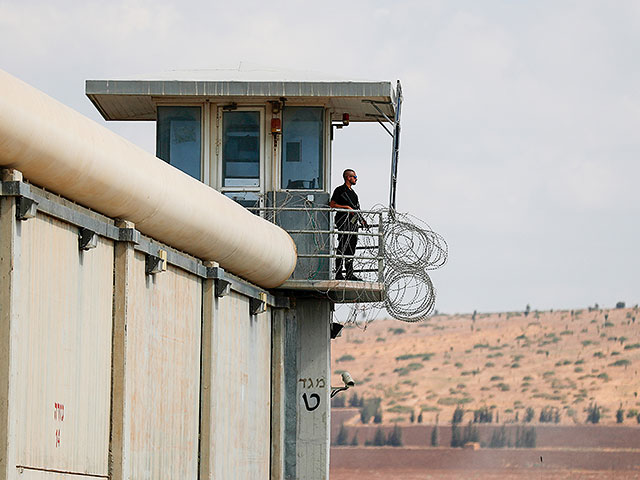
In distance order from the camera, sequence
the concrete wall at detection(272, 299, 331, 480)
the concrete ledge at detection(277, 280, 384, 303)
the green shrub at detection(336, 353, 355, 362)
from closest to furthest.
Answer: the concrete ledge at detection(277, 280, 384, 303)
the concrete wall at detection(272, 299, 331, 480)
the green shrub at detection(336, 353, 355, 362)

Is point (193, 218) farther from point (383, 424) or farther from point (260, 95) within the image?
point (383, 424)

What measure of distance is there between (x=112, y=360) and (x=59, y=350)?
136 cm

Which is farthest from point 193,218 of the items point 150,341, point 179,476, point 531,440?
point 531,440

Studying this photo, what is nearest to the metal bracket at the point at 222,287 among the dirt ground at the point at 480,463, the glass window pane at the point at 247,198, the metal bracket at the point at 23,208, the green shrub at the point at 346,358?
the glass window pane at the point at 247,198

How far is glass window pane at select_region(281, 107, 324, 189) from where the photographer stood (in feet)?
67.5

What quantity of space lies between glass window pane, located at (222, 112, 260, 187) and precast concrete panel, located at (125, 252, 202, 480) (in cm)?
440

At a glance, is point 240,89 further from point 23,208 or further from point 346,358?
point 346,358

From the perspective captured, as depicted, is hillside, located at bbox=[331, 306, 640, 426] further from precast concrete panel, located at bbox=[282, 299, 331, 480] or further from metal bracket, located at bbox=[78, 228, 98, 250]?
metal bracket, located at bbox=[78, 228, 98, 250]

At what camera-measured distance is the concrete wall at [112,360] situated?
1122 cm

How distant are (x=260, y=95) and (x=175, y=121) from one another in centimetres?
127

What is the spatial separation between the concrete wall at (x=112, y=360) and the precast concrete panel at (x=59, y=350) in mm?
15

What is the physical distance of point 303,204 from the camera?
67.3 ft

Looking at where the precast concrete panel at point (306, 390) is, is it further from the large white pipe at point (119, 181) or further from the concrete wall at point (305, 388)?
the large white pipe at point (119, 181)

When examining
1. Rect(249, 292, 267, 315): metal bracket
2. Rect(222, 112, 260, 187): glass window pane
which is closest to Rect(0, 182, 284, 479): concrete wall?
Rect(249, 292, 267, 315): metal bracket
